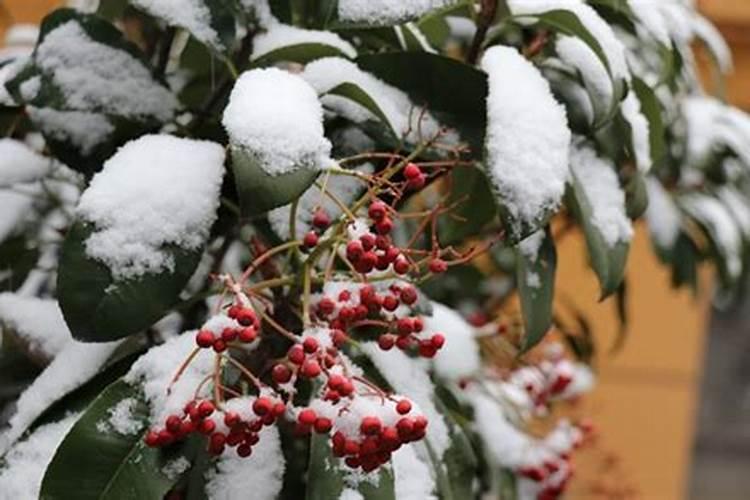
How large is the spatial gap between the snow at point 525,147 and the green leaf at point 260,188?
14 cm

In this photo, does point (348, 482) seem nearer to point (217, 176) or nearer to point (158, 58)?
point (217, 176)

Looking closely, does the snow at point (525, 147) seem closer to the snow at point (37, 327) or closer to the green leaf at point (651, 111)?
the green leaf at point (651, 111)

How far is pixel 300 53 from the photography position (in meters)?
0.87

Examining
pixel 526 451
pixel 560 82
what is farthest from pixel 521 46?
pixel 526 451

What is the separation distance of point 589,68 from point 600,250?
0.13 m

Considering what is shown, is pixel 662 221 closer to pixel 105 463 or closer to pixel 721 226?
pixel 721 226

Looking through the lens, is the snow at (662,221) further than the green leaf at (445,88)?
Yes

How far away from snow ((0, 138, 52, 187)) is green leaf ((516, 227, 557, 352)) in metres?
0.37

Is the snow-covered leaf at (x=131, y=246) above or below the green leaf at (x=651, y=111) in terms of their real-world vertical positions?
above

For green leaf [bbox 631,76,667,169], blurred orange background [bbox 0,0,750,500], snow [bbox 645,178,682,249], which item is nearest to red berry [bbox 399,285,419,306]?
green leaf [bbox 631,76,667,169]

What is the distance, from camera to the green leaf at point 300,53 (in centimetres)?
86

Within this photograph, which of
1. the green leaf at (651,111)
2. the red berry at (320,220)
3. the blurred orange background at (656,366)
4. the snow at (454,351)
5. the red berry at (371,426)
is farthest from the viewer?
the blurred orange background at (656,366)

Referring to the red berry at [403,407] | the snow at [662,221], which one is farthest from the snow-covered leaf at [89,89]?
the snow at [662,221]

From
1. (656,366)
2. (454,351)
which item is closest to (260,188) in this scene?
(454,351)
